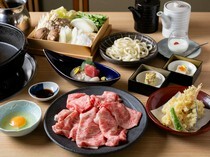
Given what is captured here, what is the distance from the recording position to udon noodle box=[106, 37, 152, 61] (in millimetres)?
1556

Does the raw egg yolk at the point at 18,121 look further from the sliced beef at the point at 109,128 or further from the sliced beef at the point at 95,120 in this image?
the sliced beef at the point at 109,128

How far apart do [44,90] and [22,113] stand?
0.57 ft

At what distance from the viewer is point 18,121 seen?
1.21 meters

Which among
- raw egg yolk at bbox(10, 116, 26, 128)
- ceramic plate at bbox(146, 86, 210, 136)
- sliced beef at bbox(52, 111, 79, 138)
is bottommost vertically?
raw egg yolk at bbox(10, 116, 26, 128)

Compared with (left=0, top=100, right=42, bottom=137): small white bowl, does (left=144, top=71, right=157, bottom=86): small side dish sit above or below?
above

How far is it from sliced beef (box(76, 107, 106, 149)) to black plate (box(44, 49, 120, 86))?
0.21 m

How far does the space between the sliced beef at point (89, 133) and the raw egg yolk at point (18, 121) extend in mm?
203

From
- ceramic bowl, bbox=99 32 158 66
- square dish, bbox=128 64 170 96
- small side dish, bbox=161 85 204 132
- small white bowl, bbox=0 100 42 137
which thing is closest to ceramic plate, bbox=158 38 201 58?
ceramic bowl, bbox=99 32 158 66

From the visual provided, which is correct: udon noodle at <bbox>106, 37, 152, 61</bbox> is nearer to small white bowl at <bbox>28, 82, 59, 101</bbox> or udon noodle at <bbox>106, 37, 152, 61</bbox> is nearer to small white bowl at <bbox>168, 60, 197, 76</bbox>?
small white bowl at <bbox>168, 60, 197, 76</bbox>

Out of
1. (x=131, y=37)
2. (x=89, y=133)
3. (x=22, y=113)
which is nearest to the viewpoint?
(x=89, y=133)

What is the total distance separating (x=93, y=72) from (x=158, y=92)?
0.29 metres

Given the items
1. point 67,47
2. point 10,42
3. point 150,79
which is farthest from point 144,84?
point 10,42

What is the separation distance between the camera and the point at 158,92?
1317 millimetres

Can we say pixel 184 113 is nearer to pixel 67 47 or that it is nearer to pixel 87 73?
pixel 87 73
